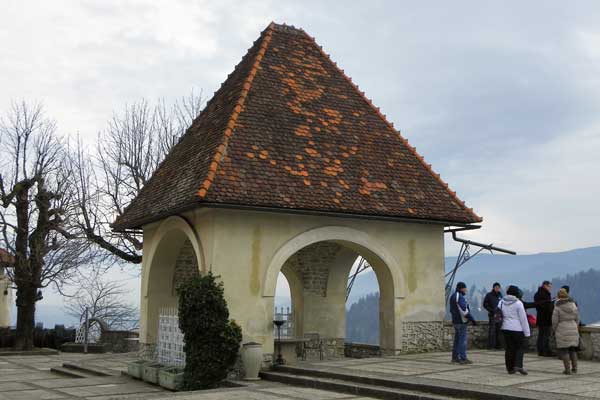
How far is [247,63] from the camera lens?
18.8 metres

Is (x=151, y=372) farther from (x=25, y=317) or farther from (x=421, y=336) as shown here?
(x=25, y=317)

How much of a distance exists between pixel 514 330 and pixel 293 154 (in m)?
6.65

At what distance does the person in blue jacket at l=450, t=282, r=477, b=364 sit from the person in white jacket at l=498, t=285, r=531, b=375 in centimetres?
171

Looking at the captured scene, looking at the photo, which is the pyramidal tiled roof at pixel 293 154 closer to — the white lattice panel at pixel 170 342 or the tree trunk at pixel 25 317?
the white lattice panel at pixel 170 342

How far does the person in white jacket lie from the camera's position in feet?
39.4

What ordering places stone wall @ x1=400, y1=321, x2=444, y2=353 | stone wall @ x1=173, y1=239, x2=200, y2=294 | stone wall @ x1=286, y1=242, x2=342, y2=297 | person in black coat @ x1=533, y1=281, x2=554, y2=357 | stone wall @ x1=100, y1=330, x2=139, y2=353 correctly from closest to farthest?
1. person in black coat @ x1=533, y1=281, x2=554, y2=357
2. stone wall @ x1=400, y1=321, x2=444, y2=353
3. stone wall @ x1=173, y1=239, x2=200, y2=294
4. stone wall @ x1=286, y1=242, x2=342, y2=297
5. stone wall @ x1=100, y1=330, x2=139, y2=353

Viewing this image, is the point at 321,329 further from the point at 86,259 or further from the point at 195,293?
the point at 86,259

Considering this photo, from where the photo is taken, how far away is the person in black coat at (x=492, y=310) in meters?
15.5

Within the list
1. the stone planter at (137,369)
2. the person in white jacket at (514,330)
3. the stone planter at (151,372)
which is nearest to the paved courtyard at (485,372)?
the person in white jacket at (514,330)

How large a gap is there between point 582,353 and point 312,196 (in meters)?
6.97

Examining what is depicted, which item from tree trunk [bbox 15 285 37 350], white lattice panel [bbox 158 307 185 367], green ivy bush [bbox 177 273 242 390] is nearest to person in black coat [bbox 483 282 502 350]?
green ivy bush [bbox 177 273 242 390]

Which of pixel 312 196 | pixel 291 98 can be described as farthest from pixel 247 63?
pixel 312 196

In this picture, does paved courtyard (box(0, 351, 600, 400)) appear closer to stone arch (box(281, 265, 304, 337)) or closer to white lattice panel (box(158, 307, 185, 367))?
white lattice panel (box(158, 307, 185, 367))

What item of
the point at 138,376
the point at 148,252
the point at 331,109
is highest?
the point at 331,109
